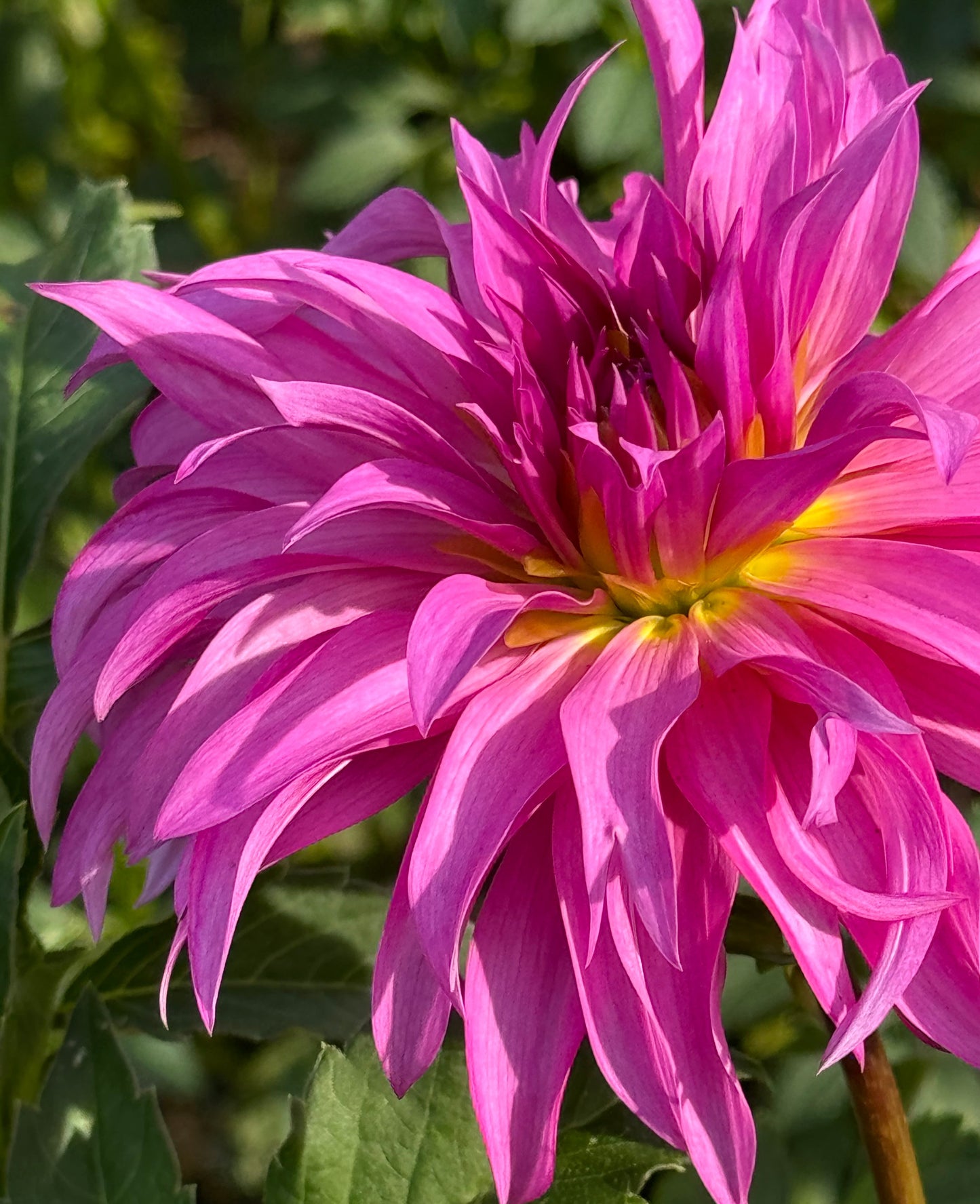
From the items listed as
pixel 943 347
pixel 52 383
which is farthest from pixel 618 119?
pixel 943 347

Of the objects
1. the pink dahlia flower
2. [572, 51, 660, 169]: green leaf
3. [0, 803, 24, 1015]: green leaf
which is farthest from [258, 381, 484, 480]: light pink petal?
[572, 51, 660, 169]: green leaf

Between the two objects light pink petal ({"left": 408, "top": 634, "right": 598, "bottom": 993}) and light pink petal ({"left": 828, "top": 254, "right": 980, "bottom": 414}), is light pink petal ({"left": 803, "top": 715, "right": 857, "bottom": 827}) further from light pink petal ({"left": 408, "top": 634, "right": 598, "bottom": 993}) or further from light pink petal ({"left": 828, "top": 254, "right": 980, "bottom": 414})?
light pink petal ({"left": 828, "top": 254, "right": 980, "bottom": 414})

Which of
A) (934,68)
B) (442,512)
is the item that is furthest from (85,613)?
(934,68)

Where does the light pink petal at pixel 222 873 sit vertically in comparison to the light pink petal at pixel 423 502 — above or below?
below

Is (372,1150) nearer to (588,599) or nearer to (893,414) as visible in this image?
(588,599)

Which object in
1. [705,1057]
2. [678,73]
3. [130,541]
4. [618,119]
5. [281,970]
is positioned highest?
[678,73]

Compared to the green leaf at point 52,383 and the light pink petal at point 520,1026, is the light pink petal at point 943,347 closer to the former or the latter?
the light pink petal at point 520,1026

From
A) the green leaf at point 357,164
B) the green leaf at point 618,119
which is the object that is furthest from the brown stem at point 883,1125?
the green leaf at point 357,164
